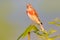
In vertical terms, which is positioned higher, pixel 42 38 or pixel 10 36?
pixel 10 36

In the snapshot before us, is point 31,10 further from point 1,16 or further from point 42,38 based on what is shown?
point 1,16

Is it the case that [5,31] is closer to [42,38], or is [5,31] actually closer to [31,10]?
[31,10]

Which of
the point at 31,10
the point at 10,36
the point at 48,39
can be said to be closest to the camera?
the point at 48,39

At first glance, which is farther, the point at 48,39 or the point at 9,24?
the point at 9,24

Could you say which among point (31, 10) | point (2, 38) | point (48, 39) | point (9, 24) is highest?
point (9, 24)

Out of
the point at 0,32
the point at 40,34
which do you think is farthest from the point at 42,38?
the point at 0,32

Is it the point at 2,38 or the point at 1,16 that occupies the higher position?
the point at 1,16

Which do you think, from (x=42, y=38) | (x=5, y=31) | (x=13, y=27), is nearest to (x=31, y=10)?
(x=42, y=38)

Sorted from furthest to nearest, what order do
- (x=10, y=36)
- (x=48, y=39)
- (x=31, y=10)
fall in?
(x=10, y=36) → (x=31, y=10) → (x=48, y=39)

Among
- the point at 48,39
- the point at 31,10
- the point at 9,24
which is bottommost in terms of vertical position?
the point at 48,39
